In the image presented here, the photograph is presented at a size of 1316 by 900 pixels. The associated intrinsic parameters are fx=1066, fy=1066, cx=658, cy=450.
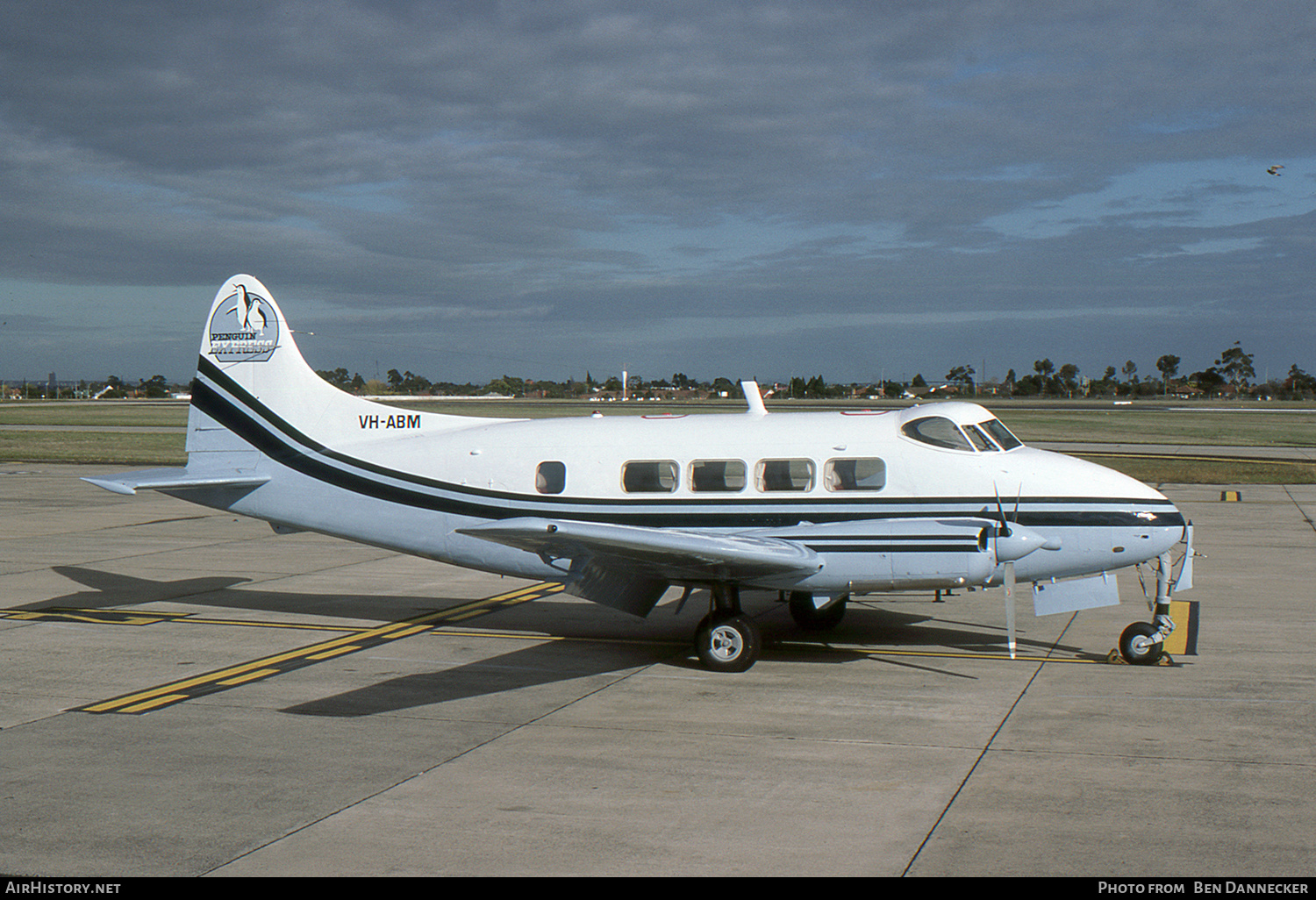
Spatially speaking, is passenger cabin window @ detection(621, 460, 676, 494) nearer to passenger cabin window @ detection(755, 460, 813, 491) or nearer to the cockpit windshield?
passenger cabin window @ detection(755, 460, 813, 491)

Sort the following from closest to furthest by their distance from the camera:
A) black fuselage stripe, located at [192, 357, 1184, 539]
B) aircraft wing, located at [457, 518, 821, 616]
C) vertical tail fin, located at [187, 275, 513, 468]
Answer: aircraft wing, located at [457, 518, 821, 616] < black fuselage stripe, located at [192, 357, 1184, 539] < vertical tail fin, located at [187, 275, 513, 468]

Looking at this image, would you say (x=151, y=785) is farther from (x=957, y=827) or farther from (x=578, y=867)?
(x=957, y=827)

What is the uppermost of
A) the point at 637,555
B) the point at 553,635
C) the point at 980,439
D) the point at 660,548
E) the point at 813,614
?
the point at 980,439

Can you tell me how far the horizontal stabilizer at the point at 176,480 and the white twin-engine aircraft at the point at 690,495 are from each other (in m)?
0.04

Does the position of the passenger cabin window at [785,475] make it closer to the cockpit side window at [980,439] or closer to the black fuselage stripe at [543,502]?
the black fuselage stripe at [543,502]

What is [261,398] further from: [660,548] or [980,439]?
[980,439]

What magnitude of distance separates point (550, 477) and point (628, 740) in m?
5.05

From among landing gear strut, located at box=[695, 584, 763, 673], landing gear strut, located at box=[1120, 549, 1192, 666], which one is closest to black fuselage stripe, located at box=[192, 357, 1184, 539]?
landing gear strut, located at box=[1120, 549, 1192, 666]

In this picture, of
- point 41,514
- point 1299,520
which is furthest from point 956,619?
point 41,514

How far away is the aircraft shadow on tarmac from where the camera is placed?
1258 centimetres

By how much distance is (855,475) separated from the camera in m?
13.8

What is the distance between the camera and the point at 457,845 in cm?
776

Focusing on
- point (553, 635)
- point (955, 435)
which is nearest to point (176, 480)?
point (553, 635)

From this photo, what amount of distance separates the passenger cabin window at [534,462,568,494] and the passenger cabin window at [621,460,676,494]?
87 centimetres
